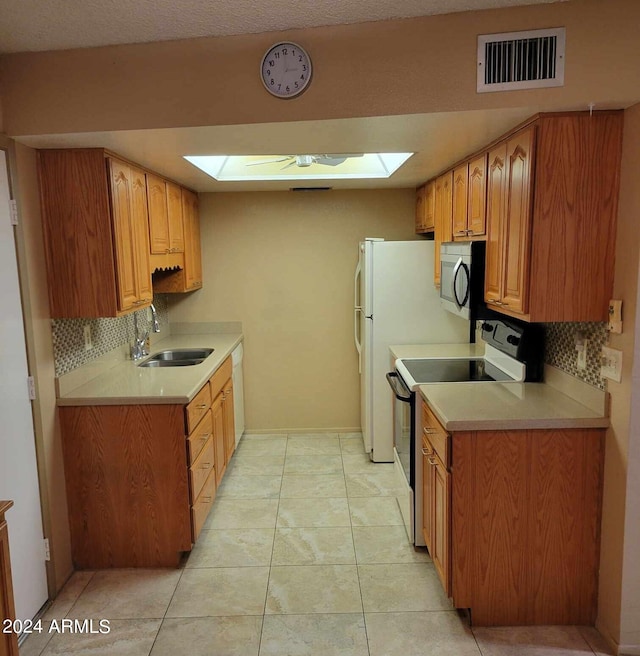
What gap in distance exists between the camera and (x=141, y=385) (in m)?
2.87

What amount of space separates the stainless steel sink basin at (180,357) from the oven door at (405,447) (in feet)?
5.01

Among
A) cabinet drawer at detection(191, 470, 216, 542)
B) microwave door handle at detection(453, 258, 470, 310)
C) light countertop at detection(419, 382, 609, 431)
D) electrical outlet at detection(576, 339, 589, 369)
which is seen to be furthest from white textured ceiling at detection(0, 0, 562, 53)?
cabinet drawer at detection(191, 470, 216, 542)

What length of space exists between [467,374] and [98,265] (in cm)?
210

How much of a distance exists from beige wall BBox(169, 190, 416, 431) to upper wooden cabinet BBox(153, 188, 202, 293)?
295 millimetres

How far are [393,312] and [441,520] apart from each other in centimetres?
181

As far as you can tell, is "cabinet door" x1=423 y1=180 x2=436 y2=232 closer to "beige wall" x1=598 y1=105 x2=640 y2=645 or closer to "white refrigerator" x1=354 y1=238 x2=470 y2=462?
"white refrigerator" x1=354 y1=238 x2=470 y2=462

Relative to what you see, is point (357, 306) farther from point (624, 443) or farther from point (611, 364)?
point (624, 443)

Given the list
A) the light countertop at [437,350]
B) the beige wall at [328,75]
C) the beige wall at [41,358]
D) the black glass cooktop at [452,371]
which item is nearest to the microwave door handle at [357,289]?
the light countertop at [437,350]

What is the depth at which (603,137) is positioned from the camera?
2045mm

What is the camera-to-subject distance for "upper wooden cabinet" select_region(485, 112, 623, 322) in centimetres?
205

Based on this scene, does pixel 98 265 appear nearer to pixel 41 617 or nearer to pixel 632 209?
pixel 41 617

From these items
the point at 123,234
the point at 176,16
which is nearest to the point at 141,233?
the point at 123,234

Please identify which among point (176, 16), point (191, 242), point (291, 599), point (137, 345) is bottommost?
point (291, 599)

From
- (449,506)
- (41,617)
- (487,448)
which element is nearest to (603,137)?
(487,448)
